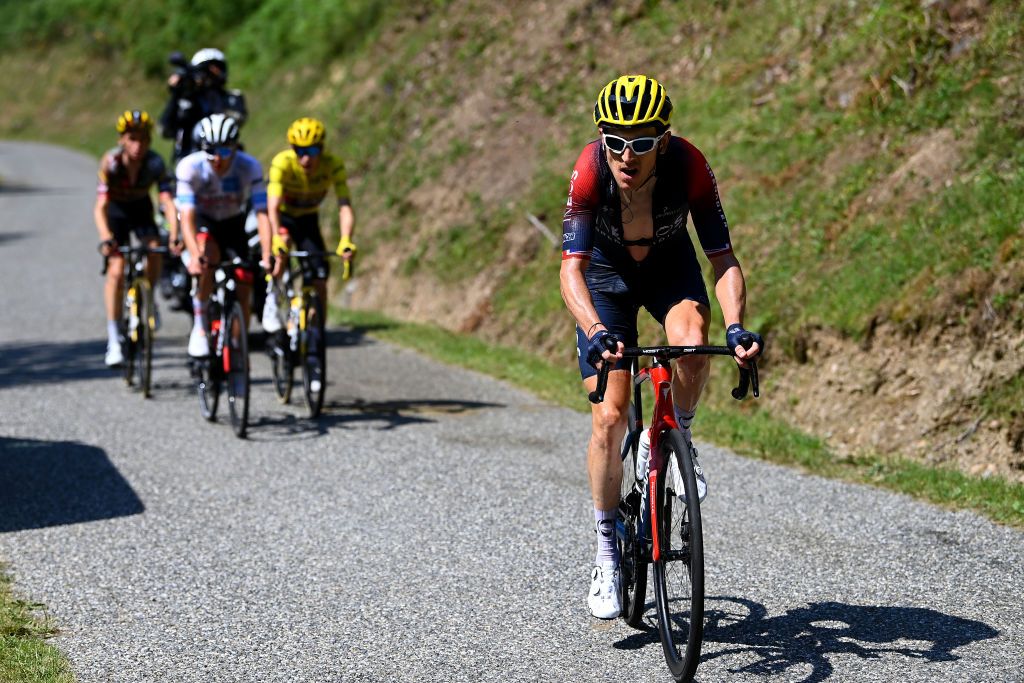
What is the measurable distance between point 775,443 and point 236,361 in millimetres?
4045

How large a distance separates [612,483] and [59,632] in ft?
8.13

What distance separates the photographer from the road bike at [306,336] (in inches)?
414

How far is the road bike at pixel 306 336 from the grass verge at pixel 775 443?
2030mm

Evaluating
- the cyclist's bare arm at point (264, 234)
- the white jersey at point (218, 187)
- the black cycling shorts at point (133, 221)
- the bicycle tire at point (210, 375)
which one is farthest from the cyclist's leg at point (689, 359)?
the black cycling shorts at point (133, 221)

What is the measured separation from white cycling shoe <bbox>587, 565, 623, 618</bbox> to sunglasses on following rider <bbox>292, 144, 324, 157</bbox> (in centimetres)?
580

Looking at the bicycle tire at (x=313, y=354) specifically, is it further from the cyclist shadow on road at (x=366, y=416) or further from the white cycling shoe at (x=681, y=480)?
the white cycling shoe at (x=681, y=480)

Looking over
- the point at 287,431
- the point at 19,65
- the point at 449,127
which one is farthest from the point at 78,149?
the point at 287,431

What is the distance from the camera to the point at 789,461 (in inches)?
347

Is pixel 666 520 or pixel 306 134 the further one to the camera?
pixel 306 134

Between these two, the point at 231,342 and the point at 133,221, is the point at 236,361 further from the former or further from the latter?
the point at 133,221

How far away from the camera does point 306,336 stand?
1067cm

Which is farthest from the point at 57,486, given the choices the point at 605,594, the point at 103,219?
the point at 605,594

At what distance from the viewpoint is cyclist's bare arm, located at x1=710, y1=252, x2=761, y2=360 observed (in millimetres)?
5199

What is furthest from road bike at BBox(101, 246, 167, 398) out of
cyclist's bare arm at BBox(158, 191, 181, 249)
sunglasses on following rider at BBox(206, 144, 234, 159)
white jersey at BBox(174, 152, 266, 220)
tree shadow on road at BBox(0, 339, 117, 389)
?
sunglasses on following rider at BBox(206, 144, 234, 159)
